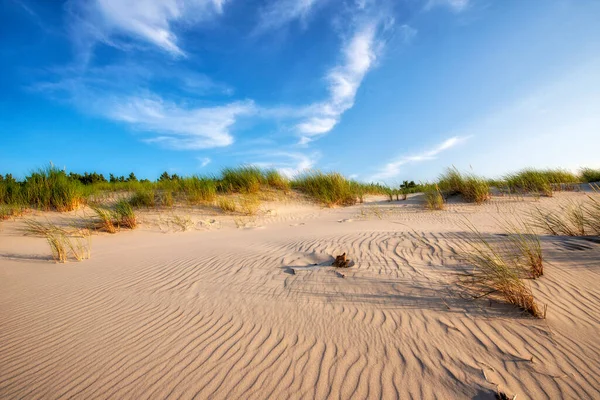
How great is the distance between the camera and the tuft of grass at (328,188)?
1223 centimetres

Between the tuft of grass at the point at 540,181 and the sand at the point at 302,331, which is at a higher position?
the tuft of grass at the point at 540,181

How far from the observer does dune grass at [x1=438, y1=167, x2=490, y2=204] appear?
947 centimetres

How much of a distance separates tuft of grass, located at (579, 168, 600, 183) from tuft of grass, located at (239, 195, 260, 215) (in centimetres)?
1571

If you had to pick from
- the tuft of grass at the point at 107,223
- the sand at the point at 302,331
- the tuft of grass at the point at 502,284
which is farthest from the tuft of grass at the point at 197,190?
the tuft of grass at the point at 502,284

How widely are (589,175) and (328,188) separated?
42.3 feet

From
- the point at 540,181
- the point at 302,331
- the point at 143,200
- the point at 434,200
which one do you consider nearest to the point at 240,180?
the point at 143,200

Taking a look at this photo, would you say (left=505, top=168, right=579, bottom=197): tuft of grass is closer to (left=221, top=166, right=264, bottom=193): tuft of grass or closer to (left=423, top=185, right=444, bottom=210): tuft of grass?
(left=423, top=185, right=444, bottom=210): tuft of grass

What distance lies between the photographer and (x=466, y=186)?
1005cm

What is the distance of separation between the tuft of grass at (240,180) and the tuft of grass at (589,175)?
1585 cm

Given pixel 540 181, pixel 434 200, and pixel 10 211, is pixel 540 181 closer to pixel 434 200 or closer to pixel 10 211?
pixel 434 200

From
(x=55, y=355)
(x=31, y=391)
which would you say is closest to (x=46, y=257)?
(x=55, y=355)

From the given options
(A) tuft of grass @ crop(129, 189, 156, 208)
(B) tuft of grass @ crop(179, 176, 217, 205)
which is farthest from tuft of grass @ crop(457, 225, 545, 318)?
(A) tuft of grass @ crop(129, 189, 156, 208)

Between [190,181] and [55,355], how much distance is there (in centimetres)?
903

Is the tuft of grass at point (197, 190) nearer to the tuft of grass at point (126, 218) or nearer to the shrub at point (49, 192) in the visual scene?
the tuft of grass at point (126, 218)
